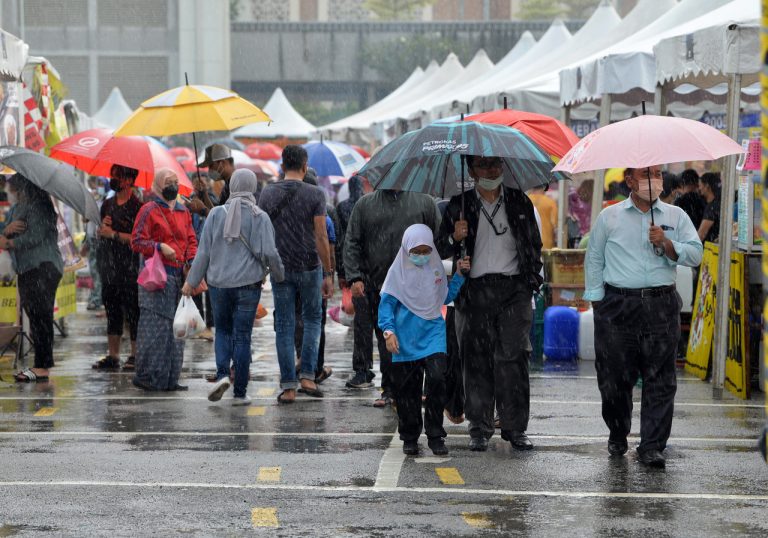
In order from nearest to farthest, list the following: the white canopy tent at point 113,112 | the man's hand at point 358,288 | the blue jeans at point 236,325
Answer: the man's hand at point 358,288 < the blue jeans at point 236,325 < the white canopy tent at point 113,112

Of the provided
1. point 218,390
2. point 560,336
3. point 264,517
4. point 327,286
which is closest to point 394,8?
point 560,336

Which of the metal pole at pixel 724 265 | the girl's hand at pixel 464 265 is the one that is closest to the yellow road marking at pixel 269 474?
the girl's hand at pixel 464 265

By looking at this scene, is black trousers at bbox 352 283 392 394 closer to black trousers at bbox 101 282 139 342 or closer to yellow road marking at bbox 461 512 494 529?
black trousers at bbox 101 282 139 342

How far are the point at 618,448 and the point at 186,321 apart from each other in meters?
4.02

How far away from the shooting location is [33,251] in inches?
489

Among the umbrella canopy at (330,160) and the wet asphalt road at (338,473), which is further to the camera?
the umbrella canopy at (330,160)

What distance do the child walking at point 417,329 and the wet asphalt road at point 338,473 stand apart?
0.83 ft

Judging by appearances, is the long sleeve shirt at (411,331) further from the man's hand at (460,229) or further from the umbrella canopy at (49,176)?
the umbrella canopy at (49,176)

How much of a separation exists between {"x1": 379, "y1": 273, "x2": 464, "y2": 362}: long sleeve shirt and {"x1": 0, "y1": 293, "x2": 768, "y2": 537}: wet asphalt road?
653mm

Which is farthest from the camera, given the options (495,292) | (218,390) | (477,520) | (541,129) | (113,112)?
(113,112)

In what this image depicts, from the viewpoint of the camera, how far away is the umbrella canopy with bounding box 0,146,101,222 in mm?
12081

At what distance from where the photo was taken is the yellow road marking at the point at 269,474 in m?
8.07

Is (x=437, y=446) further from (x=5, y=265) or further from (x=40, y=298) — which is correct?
(x=5, y=265)

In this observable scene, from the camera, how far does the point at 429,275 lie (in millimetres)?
8789
